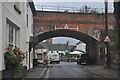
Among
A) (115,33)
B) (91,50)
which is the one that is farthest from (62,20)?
(115,33)

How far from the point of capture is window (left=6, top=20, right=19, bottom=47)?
1282 centimetres

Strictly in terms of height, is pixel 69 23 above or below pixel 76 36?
above

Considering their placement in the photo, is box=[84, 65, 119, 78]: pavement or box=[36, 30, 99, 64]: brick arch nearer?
box=[84, 65, 119, 78]: pavement

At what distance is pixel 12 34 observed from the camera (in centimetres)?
1405

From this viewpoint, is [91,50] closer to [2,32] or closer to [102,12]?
[102,12]

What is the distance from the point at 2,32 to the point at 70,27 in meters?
19.0

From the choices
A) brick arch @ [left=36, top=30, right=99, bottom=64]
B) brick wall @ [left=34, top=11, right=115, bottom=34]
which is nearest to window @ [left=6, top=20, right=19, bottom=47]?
brick wall @ [left=34, top=11, right=115, bottom=34]

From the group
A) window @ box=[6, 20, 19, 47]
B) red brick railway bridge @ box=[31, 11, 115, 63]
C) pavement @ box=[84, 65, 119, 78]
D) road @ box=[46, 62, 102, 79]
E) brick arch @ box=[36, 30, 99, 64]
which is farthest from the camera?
brick arch @ box=[36, 30, 99, 64]

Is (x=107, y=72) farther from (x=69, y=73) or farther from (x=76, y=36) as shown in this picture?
(x=76, y=36)

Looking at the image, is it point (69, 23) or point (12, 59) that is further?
point (69, 23)

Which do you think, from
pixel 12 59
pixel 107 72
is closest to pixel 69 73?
pixel 107 72

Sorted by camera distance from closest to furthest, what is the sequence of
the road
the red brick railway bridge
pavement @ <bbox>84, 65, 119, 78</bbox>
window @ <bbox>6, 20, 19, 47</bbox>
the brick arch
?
1. window @ <bbox>6, 20, 19, 47</bbox>
2. pavement @ <bbox>84, 65, 119, 78</bbox>
3. the road
4. the red brick railway bridge
5. the brick arch

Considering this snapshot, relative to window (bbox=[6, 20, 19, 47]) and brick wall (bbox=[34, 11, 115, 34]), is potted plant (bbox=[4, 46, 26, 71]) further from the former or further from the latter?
brick wall (bbox=[34, 11, 115, 34])

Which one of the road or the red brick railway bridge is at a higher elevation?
the red brick railway bridge
